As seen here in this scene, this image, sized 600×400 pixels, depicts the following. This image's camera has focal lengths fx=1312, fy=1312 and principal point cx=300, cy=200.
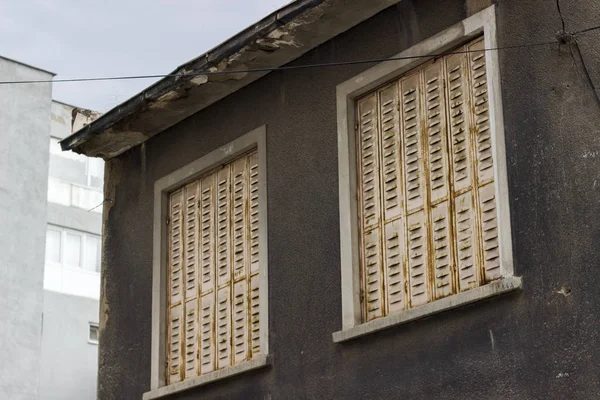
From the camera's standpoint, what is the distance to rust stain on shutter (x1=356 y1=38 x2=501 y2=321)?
34.6 ft

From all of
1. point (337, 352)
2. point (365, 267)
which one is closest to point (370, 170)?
point (365, 267)

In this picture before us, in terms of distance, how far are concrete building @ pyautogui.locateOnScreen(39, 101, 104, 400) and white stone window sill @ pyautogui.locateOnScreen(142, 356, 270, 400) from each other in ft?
64.7

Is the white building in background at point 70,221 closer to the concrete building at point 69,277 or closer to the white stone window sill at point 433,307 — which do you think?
the concrete building at point 69,277

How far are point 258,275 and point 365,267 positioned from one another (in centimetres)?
156

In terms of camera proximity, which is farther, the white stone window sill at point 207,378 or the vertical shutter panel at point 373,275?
the white stone window sill at point 207,378

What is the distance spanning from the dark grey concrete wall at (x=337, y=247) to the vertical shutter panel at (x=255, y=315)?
0.34 metres

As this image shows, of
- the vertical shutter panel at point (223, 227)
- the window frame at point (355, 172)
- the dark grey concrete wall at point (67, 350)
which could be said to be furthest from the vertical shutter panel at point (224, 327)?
the dark grey concrete wall at point (67, 350)

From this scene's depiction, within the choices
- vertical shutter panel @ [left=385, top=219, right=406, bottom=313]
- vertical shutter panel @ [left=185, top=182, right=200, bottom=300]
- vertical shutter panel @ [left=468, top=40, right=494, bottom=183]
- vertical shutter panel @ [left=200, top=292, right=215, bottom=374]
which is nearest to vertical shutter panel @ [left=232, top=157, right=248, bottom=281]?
vertical shutter panel @ [left=200, top=292, right=215, bottom=374]

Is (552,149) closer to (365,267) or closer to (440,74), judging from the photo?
(440,74)

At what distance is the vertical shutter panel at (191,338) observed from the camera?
13320 mm

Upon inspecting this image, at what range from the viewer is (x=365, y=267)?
1151 centimetres

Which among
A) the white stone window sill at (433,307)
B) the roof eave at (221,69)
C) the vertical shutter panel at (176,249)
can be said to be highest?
the roof eave at (221,69)

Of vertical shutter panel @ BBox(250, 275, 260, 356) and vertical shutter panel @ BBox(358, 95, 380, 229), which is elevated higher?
vertical shutter panel @ BBox(358, 95, 380, 229)

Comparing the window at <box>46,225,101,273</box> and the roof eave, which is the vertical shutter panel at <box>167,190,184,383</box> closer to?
the roof eave
